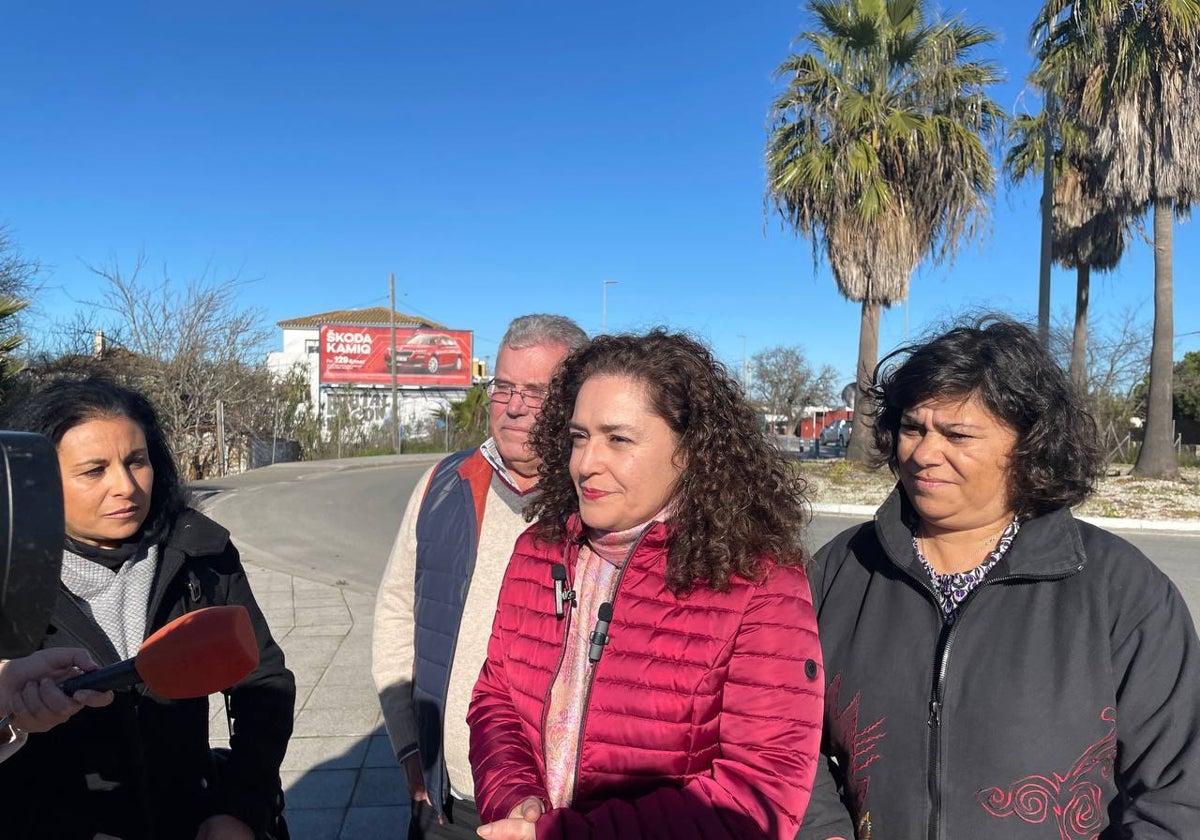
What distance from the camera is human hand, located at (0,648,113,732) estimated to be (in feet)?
4.24

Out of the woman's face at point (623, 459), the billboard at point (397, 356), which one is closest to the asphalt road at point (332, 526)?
the woman's face at point (623, 459)

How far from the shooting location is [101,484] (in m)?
1.99

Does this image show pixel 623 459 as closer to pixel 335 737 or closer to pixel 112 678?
pixel 112 678

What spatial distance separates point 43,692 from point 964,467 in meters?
1.82

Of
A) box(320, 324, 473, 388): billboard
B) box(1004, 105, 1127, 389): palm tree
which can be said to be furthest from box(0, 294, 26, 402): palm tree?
box(320, 324, 473, 388): billboard

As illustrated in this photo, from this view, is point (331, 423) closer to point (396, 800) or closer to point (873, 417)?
point (396, 800)

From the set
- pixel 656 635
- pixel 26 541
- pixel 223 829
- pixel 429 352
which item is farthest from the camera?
pixel 429 352

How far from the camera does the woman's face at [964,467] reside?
1.93 meters

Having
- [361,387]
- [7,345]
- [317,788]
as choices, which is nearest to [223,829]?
[317,788]

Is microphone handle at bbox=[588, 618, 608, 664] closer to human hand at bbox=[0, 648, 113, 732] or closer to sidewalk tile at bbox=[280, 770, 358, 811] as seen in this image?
human hand at bbox=[0, 648, 113, 732]

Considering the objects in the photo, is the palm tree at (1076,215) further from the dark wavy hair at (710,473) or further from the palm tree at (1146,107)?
the dark wavy hair at (710,473)

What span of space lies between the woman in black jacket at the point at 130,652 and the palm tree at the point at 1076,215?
75.7 ft

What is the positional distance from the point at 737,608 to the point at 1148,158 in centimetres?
1796

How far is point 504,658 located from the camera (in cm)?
189
